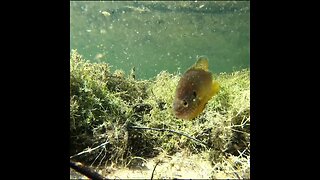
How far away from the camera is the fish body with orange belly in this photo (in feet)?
7.25

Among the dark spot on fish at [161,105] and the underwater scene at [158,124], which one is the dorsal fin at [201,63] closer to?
the underwater scene at [158,124]

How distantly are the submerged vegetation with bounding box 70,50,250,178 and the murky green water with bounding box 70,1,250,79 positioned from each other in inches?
474

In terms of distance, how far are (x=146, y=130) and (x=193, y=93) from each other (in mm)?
1148

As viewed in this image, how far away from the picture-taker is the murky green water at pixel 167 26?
22417 mm

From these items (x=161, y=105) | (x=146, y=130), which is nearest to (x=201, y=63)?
(x=146, y=130)

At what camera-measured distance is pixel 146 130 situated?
3254mm

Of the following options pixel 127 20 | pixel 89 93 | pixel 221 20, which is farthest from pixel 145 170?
pixel 127 20

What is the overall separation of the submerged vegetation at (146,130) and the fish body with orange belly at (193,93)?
1.90 feet

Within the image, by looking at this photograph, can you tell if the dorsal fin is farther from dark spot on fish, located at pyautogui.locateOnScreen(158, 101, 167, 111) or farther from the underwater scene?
dark spot on fish, located at pyautogui.locateOnScreen(158, 101, 167, 111)
